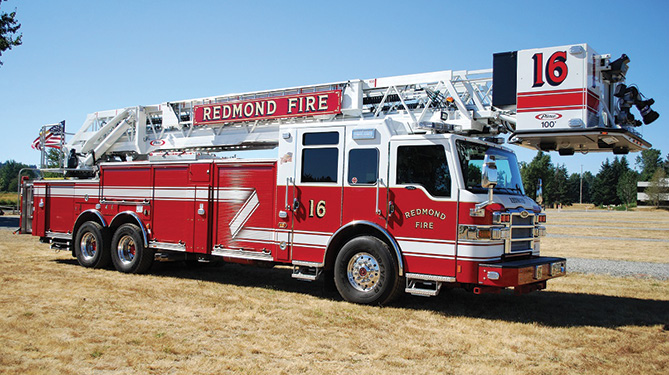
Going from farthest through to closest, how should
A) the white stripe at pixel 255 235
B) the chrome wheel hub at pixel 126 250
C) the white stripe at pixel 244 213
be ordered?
the chrome wheel hub at pixel 126 250 < the white stripe at pixel 244 213 < the white stripe at pixel 255 235

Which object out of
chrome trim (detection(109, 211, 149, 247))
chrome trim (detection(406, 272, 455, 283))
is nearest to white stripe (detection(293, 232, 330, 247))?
chrome trim (detection(406, 272, 455, 283))

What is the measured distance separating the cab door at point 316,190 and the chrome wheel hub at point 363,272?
554 millimetres

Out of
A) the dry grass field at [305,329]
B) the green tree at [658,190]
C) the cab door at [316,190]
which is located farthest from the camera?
the green tree at [658,190]

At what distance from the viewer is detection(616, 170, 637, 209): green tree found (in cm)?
10962

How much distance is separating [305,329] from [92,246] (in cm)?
Result: 717

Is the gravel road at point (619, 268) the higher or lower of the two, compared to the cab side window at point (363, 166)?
lower

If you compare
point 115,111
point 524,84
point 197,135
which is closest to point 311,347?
point 524,84

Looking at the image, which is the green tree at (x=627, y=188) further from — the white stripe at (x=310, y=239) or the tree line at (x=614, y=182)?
the white stripe at (x=310, y=239)

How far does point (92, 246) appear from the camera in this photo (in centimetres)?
1178

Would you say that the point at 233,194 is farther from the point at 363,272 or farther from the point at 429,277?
the point at 429,277

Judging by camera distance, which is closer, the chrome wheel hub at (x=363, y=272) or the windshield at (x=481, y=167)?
the windshield at (x=481, y=167)

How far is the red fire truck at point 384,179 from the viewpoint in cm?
737

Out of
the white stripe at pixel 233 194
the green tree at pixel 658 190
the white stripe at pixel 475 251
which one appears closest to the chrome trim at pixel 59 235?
the white stripe at pixel 233 194

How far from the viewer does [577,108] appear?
736cm
